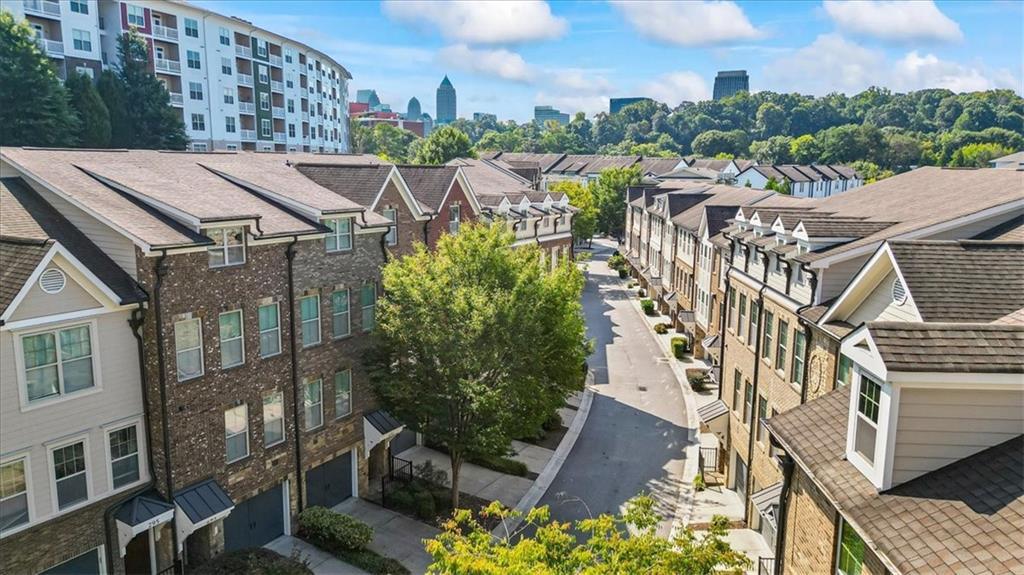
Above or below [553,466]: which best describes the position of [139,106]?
above

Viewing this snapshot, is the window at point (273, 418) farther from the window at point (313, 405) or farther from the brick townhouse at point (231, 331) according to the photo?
the window at point (313, 405)

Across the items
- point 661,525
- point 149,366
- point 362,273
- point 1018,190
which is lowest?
point 661,525

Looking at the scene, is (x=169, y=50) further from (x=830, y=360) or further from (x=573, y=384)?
(x=830, y=360)

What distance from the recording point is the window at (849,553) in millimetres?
10875

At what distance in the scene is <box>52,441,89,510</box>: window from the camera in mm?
17141

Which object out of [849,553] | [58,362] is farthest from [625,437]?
[58,362]

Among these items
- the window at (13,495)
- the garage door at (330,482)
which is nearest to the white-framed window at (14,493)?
the window at (13,495)

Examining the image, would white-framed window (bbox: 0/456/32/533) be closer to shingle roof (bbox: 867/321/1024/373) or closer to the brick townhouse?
the brick townhouse

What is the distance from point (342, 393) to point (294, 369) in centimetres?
297

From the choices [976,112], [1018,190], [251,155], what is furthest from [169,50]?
[976,112]

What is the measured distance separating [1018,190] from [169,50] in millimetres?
79147

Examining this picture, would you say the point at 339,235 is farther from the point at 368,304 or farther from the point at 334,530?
the point at 334,530

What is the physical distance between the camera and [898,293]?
14242mm

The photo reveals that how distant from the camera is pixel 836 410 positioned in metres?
13.6
